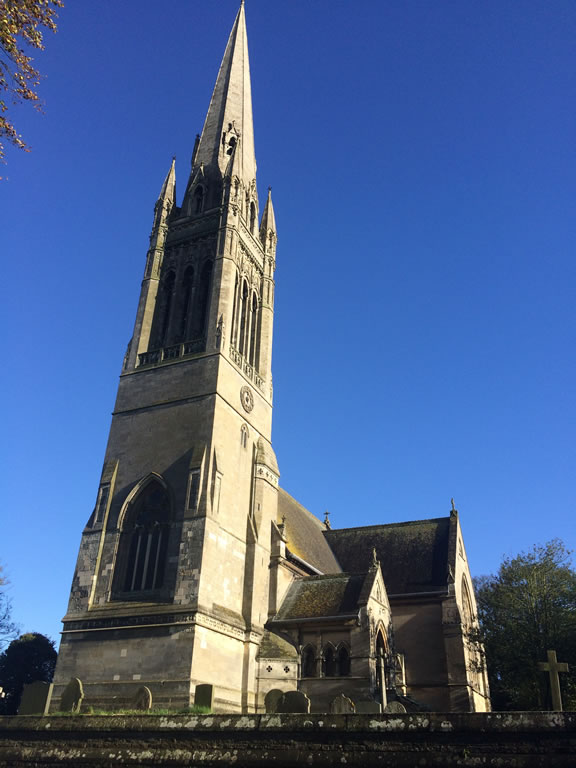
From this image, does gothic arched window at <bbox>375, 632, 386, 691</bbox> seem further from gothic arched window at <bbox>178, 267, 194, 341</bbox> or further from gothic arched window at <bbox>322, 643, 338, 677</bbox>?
gothic arched window at <bbox>178, 267, 194, 341</bbox>

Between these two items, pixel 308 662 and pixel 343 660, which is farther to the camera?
pixel 308 662

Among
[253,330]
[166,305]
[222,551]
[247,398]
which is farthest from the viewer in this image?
[253,330]

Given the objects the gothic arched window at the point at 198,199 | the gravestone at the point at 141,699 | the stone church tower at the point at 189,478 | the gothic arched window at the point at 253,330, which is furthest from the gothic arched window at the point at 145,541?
the gothic arched window at the point at 198,199

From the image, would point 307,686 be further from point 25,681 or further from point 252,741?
point 25,681

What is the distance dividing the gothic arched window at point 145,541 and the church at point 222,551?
0.07 meters

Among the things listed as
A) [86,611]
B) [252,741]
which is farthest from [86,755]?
A: [86,611]

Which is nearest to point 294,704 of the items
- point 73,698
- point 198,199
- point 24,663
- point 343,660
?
point 73,698

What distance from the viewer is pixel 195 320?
3297cm

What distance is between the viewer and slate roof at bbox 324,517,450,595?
36.9 metres

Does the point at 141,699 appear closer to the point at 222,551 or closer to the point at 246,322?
the point at 222,551

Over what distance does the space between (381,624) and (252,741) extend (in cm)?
1956

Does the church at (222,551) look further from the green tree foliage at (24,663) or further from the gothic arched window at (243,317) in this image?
the green tree foliage at (24,663)

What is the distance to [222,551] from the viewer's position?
27.0m

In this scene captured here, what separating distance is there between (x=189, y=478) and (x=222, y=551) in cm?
334
